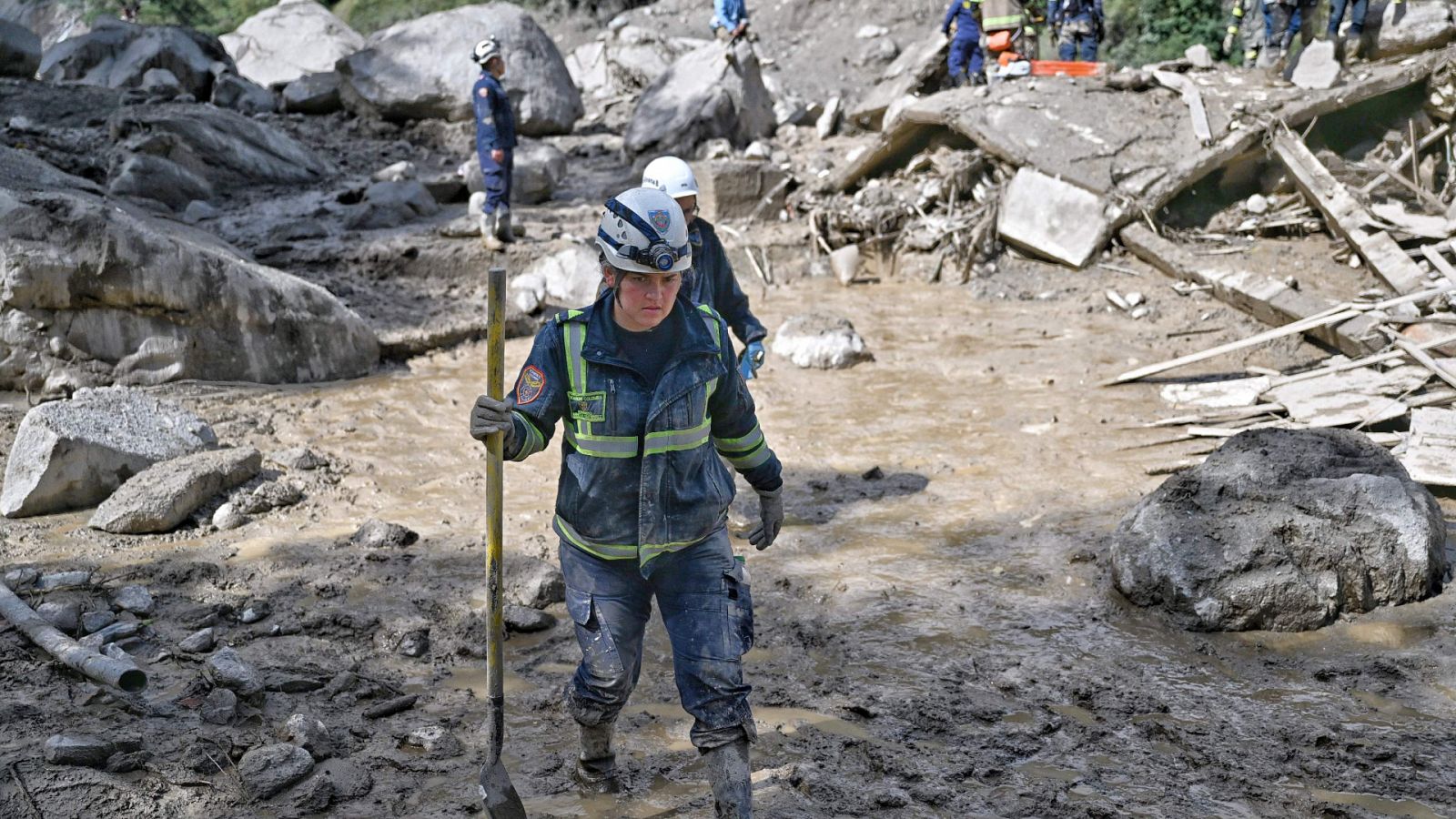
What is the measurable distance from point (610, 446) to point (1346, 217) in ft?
28.8

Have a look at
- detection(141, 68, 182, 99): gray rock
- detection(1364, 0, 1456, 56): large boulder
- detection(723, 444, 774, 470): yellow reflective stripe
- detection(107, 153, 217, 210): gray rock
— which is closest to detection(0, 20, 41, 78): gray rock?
detection(141, 68, 182, 99): gray rock

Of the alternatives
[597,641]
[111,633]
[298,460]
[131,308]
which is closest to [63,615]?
[111,633]

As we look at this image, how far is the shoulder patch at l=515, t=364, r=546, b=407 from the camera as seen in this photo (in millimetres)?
3057

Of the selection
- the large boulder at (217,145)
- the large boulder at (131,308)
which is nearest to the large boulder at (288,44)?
the large boulder at (217,145)

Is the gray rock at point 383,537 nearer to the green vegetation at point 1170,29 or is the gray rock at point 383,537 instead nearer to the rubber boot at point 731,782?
the rubber boot at point 731,782

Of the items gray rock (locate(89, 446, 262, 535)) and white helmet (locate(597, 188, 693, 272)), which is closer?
white helmet (locate(597, 188, 693, 272))

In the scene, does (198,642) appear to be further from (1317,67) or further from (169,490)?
(1317,67)

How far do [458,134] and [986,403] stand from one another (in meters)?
10.6

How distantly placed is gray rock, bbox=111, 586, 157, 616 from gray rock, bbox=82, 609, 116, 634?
0.31ft

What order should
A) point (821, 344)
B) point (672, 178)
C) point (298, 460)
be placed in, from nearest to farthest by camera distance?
1. point (672, 178)
2. point (298, 460)
3. point (821, 344)

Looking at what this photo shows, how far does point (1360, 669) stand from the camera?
4117mm

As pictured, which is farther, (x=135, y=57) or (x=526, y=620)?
(x=135, y=57)

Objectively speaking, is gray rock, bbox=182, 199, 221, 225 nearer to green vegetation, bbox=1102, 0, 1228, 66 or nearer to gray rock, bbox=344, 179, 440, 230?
gray rock, bbox=344, 179, 440, 230

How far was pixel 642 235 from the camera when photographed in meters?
2.90
